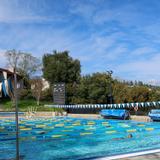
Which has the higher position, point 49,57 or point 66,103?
point 49,57

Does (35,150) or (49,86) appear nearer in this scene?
(35,150)

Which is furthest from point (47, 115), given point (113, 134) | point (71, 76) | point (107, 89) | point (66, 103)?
point (113, 134)

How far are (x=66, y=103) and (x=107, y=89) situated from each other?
5.15 meters

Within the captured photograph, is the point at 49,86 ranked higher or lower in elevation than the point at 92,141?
higher

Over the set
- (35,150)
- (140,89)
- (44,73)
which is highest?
(44,73)

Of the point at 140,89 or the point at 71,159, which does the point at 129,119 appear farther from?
the point at 71,159

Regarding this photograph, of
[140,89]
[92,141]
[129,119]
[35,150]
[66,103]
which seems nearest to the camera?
[35,150]

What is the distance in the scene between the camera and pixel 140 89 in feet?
105

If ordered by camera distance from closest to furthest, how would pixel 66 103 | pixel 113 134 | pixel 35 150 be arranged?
pixel 35 150, pixel 113 134, pixel 66 103

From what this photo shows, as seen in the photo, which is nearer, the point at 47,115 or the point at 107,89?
the point at 47,115

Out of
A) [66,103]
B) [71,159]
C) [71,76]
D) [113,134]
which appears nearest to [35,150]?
[71,159]

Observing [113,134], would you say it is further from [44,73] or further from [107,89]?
[44,73]

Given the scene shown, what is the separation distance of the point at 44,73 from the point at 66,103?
35.4 ft

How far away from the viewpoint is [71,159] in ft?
30.3
